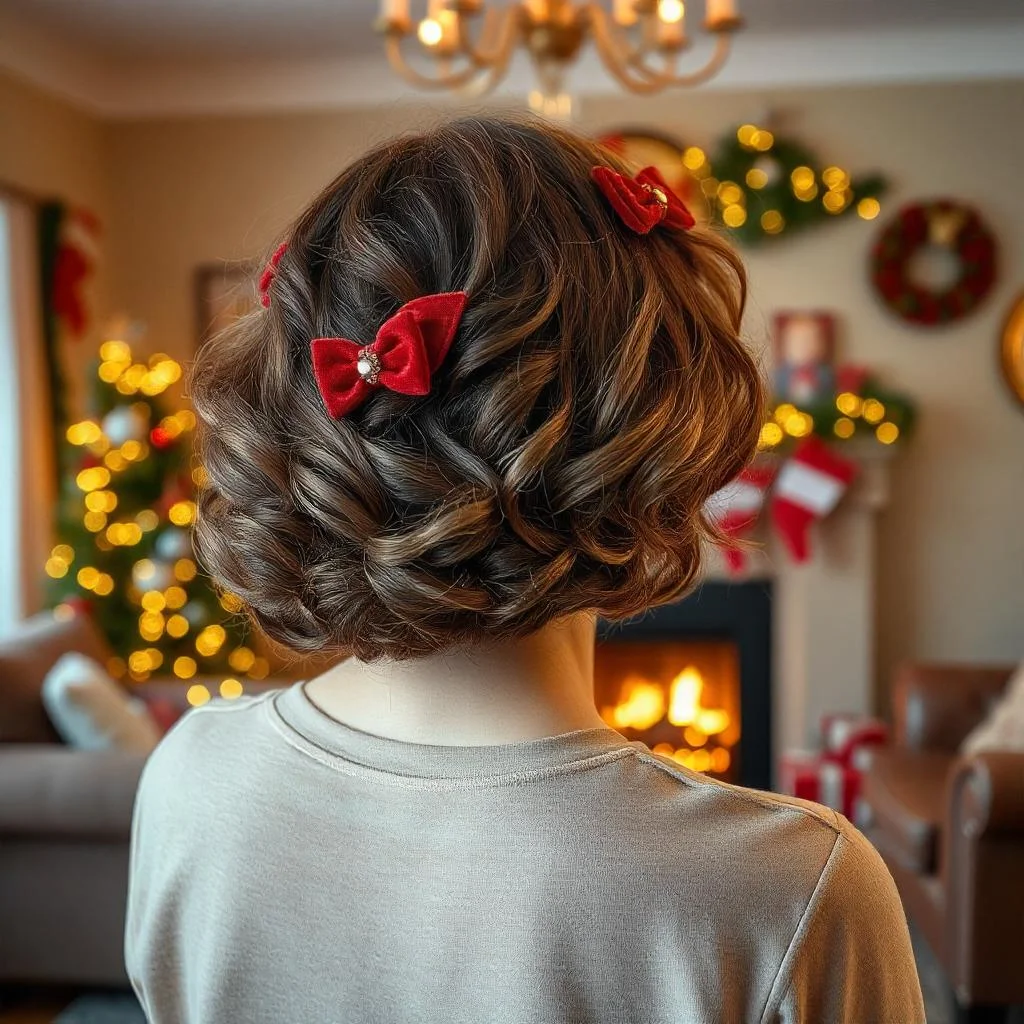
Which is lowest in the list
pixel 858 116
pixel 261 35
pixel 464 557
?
pixel 464 557

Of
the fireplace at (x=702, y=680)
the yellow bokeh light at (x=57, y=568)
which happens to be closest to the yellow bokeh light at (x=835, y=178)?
the fireplace at (x=702, y=680)

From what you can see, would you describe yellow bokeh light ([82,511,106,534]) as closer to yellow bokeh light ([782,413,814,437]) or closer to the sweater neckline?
yellow bokeh light ([782,413,814,437])

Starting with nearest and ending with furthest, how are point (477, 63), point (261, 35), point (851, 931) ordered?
1. point (851, 931)
2. point (477, 63)
3. point (261, 35)

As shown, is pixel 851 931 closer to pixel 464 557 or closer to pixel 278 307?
pixel 464 557

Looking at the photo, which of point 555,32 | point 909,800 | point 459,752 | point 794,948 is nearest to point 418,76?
point 555,32

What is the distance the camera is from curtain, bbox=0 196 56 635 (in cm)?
406

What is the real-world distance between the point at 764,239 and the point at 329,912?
4.04 metres

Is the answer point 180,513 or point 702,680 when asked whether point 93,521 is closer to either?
point 180,513

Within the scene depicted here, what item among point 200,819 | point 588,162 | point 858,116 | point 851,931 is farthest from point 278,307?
point 858,116

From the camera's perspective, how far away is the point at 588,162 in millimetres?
672

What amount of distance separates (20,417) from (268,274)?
3.74m

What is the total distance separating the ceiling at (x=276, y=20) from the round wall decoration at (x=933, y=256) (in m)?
0.67

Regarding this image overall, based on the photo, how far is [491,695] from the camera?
669 mm

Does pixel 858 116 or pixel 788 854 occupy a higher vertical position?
pixel 858 116
